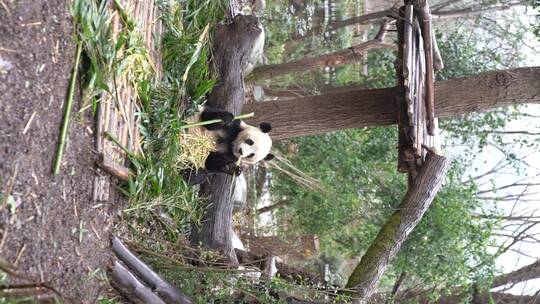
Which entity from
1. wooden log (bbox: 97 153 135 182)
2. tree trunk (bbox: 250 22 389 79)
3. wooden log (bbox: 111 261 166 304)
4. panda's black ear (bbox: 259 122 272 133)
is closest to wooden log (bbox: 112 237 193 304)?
wooden log (bbox: 111 261 166 304)

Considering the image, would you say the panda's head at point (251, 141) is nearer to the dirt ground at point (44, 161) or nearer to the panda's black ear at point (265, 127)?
the panda's black ear at point (265, 127)

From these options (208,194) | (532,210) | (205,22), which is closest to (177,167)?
(208,194)

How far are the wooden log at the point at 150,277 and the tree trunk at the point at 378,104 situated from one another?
5.48 ft

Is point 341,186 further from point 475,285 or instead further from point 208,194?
point 208,194

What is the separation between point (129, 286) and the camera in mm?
2717

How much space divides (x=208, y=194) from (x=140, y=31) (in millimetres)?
1407

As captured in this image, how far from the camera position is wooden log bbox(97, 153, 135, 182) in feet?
8.69

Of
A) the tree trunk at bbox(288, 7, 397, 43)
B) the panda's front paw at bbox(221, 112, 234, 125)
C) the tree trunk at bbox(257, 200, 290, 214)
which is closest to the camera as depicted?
the panda's front paw at bbox(221, 112, 234, 125)

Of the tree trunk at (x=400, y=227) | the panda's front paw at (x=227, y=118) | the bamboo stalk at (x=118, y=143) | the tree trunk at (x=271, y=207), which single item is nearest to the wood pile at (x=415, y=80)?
the tree trunk at (x=400, y=227)

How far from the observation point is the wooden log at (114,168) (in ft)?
8.69

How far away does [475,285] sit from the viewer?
17.6ft

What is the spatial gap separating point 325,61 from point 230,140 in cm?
181

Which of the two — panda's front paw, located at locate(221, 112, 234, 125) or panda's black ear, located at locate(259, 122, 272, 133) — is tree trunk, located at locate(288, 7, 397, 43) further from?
panda's front paw, located at locate(221, 112, 234, 125)

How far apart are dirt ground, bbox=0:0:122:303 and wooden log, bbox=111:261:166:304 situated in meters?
0.10
